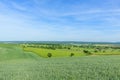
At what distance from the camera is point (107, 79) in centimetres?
1336

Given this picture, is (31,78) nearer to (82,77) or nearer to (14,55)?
(82,77)

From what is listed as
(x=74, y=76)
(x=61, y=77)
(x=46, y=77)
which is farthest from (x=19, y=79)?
(x=74, y=76)

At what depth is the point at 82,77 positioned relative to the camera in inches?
559

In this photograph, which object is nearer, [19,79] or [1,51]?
[19,79]

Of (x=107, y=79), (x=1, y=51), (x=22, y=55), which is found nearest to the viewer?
(x=107, y=79)

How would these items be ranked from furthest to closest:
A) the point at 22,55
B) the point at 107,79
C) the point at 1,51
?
the point at 22,55 < the point at 1,51 < the point at 107,79

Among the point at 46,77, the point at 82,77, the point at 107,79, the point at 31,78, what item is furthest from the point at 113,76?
the point at 31,78

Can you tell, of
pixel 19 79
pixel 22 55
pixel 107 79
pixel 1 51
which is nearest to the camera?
pixel 107 79

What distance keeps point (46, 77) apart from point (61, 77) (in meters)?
1.09

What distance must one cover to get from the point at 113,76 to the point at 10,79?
699 cm

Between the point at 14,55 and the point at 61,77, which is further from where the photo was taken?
Answer: the point at 14,55

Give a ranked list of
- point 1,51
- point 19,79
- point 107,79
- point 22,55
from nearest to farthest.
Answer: point 107,79 → point 19,79 → point 1,51 → point 22,55

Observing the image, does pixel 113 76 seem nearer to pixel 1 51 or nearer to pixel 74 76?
pixel 74 76

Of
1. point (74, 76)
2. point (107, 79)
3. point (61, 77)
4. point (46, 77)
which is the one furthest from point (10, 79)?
point (107, 79)
